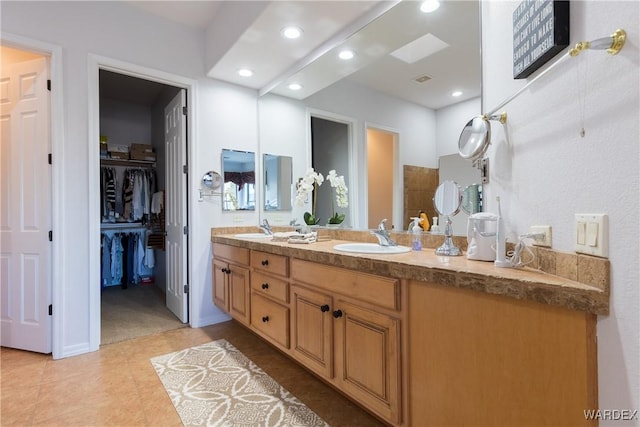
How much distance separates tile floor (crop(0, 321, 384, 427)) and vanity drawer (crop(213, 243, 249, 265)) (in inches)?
27.2

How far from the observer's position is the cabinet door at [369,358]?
1.28m

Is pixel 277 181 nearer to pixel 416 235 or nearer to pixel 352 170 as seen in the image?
pixel 352 170

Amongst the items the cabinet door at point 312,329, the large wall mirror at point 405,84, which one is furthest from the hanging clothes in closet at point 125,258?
the cabinet door at point 312,329

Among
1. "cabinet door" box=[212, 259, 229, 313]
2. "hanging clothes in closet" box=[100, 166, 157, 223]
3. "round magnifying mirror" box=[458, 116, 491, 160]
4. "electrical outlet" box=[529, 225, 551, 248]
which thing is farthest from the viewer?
"hanging clothes in closet" box=[100, 166, 157, 223]

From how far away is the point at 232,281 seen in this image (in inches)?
104

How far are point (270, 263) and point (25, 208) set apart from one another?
79.7 inches

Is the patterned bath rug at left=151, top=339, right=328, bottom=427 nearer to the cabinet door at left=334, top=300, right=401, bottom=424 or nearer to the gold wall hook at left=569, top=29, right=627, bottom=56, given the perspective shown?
the cabinet door at left=334, top=300, right=401, bottom=424

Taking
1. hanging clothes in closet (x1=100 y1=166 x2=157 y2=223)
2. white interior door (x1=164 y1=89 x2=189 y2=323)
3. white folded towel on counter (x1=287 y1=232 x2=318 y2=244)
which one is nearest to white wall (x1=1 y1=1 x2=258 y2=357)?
white interior door (x1=164 y1=89 x2=189 y2=323)

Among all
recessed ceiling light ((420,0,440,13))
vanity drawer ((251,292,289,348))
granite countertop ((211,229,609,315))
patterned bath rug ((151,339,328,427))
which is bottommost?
patterned bath rug ((151,339,328,427))

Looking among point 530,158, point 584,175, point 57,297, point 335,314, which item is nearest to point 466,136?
point 530,158

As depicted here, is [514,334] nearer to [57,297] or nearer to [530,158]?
[530,158]

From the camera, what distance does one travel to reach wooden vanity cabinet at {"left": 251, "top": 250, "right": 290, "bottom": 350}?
76.9 inches

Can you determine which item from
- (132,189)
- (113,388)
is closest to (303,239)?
(113,388)

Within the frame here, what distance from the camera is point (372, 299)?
137 cm
